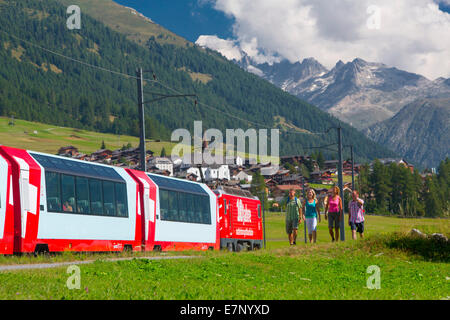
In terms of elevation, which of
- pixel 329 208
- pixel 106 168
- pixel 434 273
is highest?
pixel 106 168

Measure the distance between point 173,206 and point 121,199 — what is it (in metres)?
4.14

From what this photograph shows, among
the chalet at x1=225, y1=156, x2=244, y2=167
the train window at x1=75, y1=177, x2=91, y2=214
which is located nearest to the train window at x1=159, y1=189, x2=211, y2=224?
the train window at x1=75, y1=177, x2=91, y2=214

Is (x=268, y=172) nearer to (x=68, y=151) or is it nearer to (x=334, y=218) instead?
(x=68, y=151)

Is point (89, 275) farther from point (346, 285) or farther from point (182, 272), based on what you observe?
point (346, 285)

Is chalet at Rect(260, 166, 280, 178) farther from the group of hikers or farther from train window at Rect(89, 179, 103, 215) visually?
train window at Rect(89, 179, 103, 215)

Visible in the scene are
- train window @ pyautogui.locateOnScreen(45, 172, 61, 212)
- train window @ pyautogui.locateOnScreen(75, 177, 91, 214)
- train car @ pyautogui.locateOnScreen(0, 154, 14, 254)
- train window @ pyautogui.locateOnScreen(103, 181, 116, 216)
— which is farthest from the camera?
train window @ pyautogui.locateOnScreen(103, 181, 116, 216)

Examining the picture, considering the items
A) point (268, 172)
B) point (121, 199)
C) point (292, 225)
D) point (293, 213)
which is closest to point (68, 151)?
point (268, 172)

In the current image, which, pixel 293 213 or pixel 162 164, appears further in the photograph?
pixel 162 164

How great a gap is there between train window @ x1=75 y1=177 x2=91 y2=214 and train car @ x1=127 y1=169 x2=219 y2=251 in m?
3.29

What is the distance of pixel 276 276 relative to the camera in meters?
12.6

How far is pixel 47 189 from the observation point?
17.8 meters

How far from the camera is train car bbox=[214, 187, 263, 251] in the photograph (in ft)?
101
